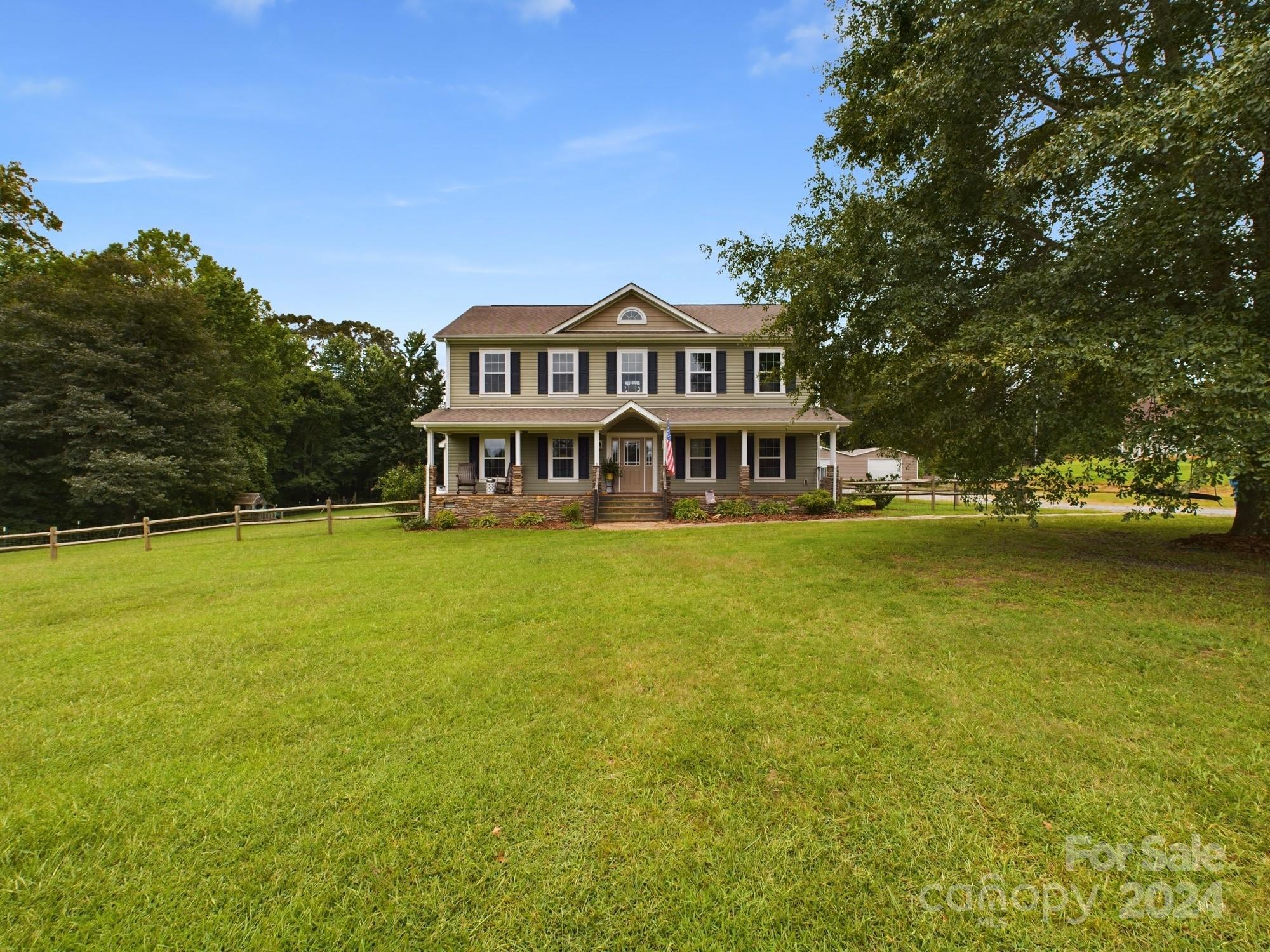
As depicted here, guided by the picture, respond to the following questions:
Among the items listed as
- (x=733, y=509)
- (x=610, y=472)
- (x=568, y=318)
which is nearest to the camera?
(x=733, y=509)

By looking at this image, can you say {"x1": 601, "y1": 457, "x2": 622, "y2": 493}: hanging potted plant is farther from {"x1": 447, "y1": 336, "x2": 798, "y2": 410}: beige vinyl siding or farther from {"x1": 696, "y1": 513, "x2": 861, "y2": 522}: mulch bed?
{"x1": 696, "y1": 513, "x2": 861, "y2": 522}: mulch bed

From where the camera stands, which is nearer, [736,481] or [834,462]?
[834,462]

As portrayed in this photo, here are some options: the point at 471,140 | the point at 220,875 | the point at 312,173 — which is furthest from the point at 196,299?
the point at 220,875

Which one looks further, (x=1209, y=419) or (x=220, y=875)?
(x=1209, y=419)

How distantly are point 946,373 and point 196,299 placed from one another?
27.9 metres

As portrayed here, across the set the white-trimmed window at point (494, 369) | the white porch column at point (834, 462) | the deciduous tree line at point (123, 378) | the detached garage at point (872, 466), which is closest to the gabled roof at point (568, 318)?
the white-trimmed window at point (494, 369)

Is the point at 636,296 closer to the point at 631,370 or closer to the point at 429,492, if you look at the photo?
the point at 631,370

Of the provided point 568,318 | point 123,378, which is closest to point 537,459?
point 568,318

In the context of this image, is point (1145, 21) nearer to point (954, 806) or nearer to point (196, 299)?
point (954, 806)

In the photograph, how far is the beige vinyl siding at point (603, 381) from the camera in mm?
17234

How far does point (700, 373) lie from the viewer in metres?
17.4

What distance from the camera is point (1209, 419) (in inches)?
200

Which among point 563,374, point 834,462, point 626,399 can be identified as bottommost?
point 834,462

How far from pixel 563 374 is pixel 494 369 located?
7.79ft
